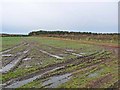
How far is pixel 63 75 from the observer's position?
70.3 feet

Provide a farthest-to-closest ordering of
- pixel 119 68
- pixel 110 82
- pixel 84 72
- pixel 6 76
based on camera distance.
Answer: pixel 119 68 → pixel 84 72 → pixel 6 76 → pixel 110 82

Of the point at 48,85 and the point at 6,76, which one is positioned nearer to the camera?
the point at 48,85

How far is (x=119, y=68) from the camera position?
24797 millimetres

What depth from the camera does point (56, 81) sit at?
62.1 ft

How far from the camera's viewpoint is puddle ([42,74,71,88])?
57.6ft

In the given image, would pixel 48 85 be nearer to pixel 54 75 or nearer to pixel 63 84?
pixel 63 84

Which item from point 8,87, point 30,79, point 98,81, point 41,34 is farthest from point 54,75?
point 41,34

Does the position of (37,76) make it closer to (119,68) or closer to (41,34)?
(119,68)

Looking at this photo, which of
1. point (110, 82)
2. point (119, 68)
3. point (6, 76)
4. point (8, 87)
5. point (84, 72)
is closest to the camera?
point (8, 87)

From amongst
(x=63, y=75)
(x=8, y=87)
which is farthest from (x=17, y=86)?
(x=63, y=75)

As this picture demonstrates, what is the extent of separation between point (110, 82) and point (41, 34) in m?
80.0

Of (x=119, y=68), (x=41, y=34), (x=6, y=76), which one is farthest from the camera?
(x=41, y=34)

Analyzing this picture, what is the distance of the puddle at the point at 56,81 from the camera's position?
57.6 ft

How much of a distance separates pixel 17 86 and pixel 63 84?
265cm
